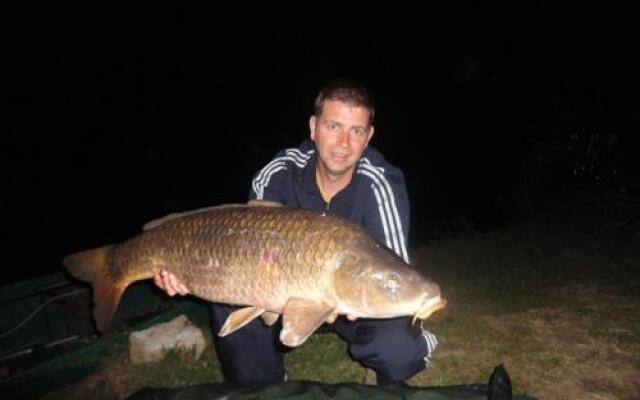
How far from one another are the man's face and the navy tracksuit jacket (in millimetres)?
220

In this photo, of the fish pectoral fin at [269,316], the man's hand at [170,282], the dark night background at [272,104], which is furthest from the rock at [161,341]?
the dark night background at [272,104]

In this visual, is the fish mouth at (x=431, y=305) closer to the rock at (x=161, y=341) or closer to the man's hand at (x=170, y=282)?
the man's hand at (x=170, y=282)

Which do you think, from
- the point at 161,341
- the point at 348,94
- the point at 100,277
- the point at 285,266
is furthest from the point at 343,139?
the point at 161,341

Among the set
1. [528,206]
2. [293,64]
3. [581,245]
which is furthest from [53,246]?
[293,64]

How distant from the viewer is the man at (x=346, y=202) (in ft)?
8.87

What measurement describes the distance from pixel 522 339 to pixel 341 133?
6.51 feet

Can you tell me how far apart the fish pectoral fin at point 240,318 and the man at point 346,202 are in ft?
0.95

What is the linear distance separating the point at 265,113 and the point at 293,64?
720 cm

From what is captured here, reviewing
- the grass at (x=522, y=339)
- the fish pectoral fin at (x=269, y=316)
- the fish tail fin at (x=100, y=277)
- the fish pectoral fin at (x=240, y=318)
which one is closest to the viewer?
the fish pectoral fin at (x=240, y=318)

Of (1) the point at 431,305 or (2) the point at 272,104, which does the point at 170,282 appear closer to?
(1) the point at 431,305

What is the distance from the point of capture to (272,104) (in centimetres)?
2381

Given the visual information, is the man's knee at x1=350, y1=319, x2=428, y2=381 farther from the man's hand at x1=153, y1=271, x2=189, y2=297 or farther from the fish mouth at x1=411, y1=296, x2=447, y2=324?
the man's hand at x1=153, y1=271, x2=189, y2=297

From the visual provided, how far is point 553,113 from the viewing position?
9852 millimetres

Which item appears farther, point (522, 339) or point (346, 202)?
point (522, 339)
